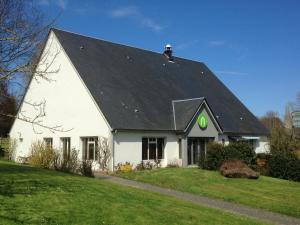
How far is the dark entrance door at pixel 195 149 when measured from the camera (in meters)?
31.1

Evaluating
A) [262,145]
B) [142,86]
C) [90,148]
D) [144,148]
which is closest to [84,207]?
[90,148]

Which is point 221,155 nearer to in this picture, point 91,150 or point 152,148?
point 152,148

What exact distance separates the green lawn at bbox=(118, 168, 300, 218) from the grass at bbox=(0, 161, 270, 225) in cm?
372

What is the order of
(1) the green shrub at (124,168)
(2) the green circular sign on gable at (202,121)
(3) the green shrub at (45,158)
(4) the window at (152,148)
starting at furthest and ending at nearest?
1. (2) the green circular sign on gable at (202,121)
2. (4) the window at (152,148)
3. (1) the green shrub at (124,168)
4. (3) the green shrub at (45,158)

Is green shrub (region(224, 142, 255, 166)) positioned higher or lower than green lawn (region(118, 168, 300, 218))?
higher

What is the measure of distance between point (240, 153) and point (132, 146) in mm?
7496

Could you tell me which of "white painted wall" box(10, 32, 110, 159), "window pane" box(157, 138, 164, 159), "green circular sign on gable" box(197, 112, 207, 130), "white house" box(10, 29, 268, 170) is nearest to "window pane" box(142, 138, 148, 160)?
"white house" box(10, 29, 268, 170)

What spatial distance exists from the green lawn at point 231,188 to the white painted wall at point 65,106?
5.34 metres

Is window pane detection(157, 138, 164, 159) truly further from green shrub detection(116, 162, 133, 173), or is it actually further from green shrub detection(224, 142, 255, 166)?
green shrub detection(224, 142, 255, 166)

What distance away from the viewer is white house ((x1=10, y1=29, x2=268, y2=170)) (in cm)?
2763

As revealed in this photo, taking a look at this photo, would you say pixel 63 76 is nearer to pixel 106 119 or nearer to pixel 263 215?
pixel 106 119

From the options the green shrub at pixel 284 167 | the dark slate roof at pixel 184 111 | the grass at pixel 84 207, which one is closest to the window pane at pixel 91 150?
the dark slate roof at pixel 184 111

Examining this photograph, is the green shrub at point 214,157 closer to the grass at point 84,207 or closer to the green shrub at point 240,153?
the green shrub at point 240,153

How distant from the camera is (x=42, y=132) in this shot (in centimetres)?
3297
